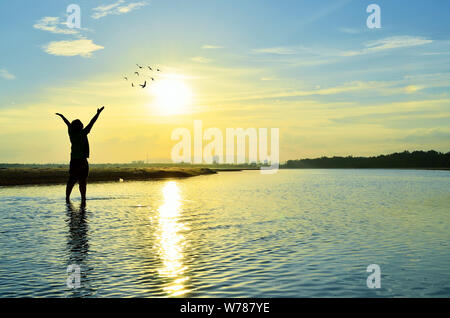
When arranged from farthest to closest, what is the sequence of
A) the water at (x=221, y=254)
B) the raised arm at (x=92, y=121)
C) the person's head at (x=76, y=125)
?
the person's head at (x=76, y=125) → the raised arm at (x=92, y=121) → the water at (x=221, y=254)

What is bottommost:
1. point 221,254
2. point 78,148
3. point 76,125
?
point 221,254

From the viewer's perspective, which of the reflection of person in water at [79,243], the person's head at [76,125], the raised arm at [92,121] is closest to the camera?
the reflection of person in water at [79,243]

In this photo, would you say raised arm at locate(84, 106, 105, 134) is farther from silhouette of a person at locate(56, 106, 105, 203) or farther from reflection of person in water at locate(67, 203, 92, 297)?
reflection of person in water at locate(67, 203, 92, 297)

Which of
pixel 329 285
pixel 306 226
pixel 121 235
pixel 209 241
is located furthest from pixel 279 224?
pixel 329 285

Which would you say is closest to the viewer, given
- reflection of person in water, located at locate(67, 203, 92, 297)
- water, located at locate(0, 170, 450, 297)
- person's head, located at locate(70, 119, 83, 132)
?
water, located at locate(0, 170, 450, 297)

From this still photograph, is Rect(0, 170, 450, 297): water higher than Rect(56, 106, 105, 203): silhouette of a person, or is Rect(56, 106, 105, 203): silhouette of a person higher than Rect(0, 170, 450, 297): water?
Rect(56, 106, 105, 203): silhouette of a person

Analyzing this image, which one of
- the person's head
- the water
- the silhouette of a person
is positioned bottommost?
the water

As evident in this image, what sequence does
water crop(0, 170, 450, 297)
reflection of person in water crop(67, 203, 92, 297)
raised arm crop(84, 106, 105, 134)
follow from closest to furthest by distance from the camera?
water crop(0, 170, 450, 297), reflection of person in water crop(67, 203, 92, 297), raised arm crop(84, 106, 105, 134)

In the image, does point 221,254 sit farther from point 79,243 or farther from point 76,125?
point 76,125

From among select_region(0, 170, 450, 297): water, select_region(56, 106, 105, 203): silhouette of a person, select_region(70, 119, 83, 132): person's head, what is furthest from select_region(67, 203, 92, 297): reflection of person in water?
select_region(70, 119, 83, 132): person's head

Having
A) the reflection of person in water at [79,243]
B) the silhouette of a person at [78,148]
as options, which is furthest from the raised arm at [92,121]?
the reflection of person in water at [79,243]

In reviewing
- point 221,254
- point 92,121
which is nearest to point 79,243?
point 221,254

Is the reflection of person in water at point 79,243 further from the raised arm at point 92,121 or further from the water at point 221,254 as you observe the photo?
the raised arm at point 92,121

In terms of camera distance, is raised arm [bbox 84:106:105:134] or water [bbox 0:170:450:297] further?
raised arm [bbox 84:106:105:134]
